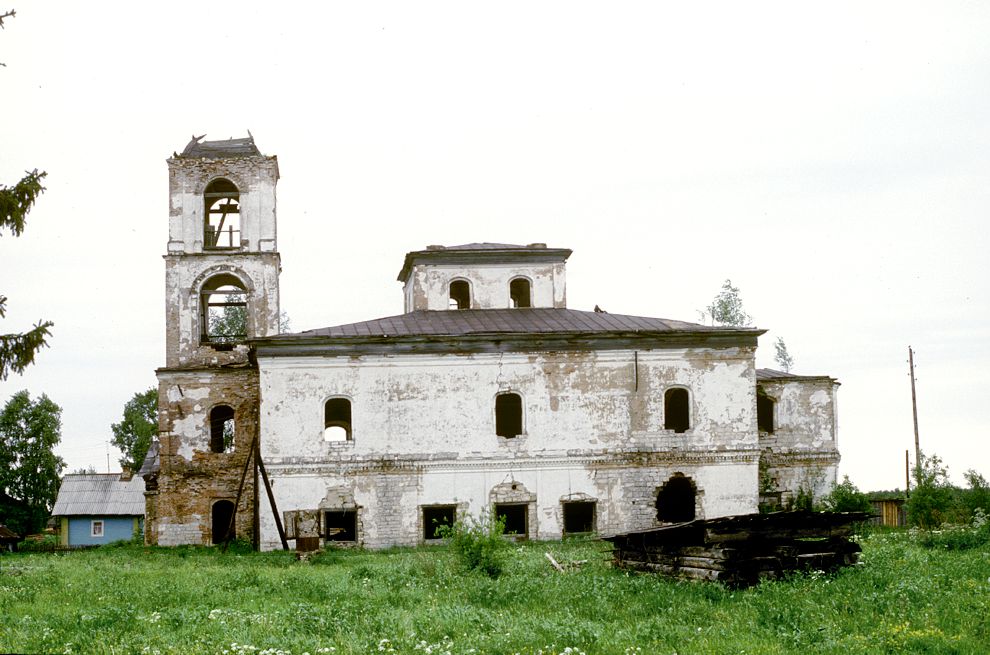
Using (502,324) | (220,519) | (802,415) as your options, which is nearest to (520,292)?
(502,324)

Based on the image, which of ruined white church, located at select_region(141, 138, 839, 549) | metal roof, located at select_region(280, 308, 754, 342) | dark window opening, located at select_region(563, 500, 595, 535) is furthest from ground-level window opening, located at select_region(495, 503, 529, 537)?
metal roof, located at select_region(280, 308, 754, 342)

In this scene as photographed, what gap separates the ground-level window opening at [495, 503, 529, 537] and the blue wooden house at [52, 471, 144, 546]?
89.8 ft

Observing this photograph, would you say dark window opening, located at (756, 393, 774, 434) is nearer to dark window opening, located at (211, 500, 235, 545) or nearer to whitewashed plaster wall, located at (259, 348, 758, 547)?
whitewashed plaster wall, located at (259, 348, 758, 547)

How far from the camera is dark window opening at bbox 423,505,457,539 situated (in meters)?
26.2

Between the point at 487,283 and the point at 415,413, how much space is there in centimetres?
599

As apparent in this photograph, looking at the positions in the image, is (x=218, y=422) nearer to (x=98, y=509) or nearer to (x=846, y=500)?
(x=846, y=500)

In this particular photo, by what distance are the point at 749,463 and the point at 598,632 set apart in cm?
1728

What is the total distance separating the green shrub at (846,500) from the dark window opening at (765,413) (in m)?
2.55

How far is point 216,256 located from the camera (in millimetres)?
28219

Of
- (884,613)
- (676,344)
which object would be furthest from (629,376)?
(884,613)

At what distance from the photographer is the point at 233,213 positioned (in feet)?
95.4

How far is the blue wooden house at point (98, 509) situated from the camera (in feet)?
158

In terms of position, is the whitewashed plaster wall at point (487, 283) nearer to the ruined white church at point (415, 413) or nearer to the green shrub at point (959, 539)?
the ruined white church at point (415, 413)

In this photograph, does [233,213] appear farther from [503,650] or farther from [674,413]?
[503,650]
